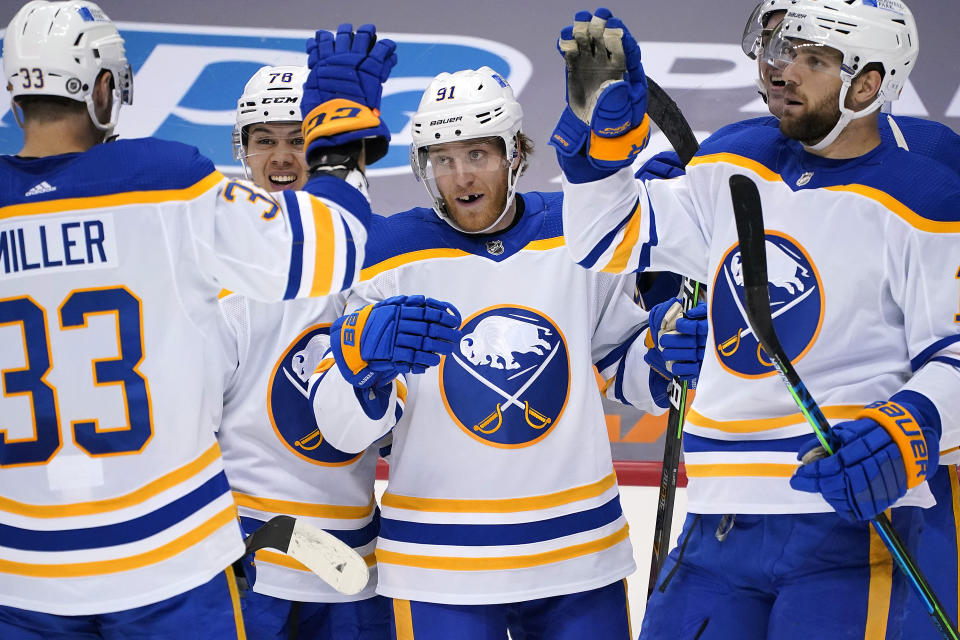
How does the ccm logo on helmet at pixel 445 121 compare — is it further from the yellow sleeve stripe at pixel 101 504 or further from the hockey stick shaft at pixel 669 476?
the yellow sleeve stripe at pixel 101 504

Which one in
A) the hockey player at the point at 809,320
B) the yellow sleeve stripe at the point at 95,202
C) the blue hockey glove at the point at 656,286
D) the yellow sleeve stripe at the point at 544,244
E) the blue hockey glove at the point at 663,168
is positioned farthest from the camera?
the blue hockey glove at the point at 656,286

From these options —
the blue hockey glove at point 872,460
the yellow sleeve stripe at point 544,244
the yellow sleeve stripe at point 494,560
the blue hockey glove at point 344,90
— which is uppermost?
the blue hockey glove at point 344,90

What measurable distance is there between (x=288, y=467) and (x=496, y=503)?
1.53 ft

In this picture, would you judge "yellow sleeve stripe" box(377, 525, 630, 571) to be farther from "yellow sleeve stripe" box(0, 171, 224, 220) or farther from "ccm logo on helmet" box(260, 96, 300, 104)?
"ccm logo on helmet" box(260, 96, 300, 104)

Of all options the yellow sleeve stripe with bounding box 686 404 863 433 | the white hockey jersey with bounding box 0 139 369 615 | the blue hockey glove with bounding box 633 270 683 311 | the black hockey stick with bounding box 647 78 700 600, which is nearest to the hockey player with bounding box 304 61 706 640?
the black hockey stick with bounding box 647 78 700 600

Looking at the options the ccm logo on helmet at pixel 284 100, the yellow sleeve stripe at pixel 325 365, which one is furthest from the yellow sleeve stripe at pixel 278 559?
the ccm logo on helmet at pixel 284 100

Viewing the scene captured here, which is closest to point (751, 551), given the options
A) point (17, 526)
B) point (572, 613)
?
point (572, 613)

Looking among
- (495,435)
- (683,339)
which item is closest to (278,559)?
(495,435)

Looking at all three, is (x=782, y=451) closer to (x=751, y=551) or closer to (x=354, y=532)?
(x=751, y=551)

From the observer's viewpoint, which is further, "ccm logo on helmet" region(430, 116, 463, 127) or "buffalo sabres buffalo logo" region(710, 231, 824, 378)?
"ccm logo on helmet" region(430, 116, 463, 127)

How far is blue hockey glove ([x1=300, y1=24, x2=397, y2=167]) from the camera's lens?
190 centimetres

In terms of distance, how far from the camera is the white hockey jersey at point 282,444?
2.35 meters

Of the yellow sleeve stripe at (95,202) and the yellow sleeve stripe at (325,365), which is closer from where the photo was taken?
the yellow sleeve stripe at (95,202)

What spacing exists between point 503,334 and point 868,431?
0.78m
